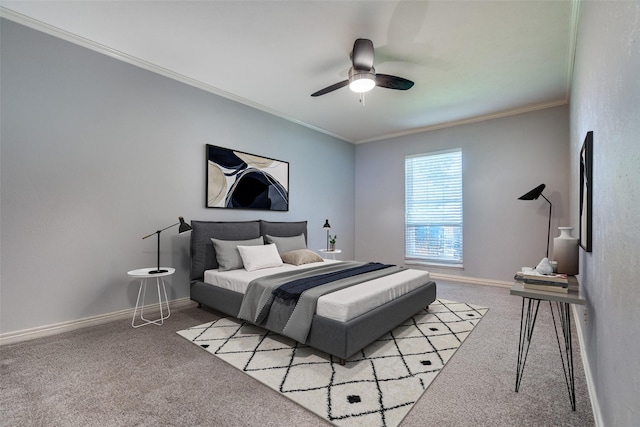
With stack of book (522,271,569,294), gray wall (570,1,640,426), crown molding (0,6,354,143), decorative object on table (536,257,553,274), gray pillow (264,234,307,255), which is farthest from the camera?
gray pillow (264,234,307,255)

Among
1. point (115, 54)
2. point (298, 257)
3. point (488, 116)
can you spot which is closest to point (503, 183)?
point (488, 116)

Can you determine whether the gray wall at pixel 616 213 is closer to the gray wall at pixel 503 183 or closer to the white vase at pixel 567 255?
the white vase at pixel 567 255

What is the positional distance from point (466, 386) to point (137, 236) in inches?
138

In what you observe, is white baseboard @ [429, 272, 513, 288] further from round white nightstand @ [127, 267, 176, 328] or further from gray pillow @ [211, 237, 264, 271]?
round white nightstand @ [127, 267, 176, 328]

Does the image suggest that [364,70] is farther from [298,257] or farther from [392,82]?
[298,257]

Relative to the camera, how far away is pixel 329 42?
115 inches

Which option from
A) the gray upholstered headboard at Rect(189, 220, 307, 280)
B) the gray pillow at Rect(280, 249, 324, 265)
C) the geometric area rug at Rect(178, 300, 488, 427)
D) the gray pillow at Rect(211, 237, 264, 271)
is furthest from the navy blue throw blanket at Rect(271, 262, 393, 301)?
the gray upholstered headboard at Rect(189, 220, 307, 280)

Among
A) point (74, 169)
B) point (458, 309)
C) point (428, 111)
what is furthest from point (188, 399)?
point (428, 111)

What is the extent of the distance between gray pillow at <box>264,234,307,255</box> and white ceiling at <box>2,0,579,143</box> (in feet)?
6.82

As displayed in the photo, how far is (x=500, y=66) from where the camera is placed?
3.39 metres

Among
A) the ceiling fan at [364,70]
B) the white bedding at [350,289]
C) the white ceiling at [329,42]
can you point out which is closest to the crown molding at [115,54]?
the white ceiling at [329,42]

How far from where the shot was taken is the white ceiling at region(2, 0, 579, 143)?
2482 millimetres

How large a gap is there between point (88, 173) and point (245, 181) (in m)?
1.90

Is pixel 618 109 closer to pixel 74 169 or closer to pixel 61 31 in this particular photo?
pixel 74 169
